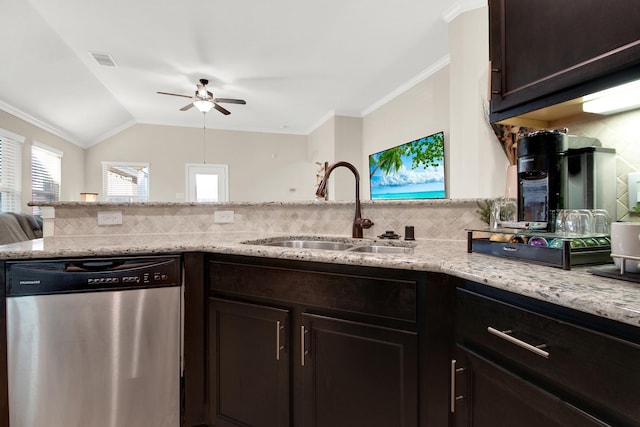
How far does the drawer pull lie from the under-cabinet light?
0.77 metres

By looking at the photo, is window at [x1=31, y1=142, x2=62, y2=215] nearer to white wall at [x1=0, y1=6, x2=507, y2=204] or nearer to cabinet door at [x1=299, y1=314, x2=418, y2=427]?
white wall at [x1=0, y1=6, x2=507, y2=204]

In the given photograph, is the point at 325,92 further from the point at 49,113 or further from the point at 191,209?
the point at 49,113

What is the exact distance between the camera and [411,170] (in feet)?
12.5

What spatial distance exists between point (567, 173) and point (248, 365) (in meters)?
1.42

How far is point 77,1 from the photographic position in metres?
2.55

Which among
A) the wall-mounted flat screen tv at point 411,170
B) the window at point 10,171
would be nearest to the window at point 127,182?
the window at point 10,171

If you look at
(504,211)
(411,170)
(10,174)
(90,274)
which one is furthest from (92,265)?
(10,174)

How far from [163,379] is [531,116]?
193cm

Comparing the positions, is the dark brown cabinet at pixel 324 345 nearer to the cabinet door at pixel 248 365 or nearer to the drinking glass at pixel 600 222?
the cabinet door at pixel 248 365

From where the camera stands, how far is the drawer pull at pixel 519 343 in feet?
2.08

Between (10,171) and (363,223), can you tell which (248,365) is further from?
(10,171)

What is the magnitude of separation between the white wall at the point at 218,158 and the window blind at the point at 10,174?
1.75 m

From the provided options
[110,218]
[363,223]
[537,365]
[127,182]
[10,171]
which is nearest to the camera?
[537,365]

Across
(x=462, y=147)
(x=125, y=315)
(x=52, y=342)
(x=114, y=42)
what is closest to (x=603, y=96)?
(x=462, y=147)
